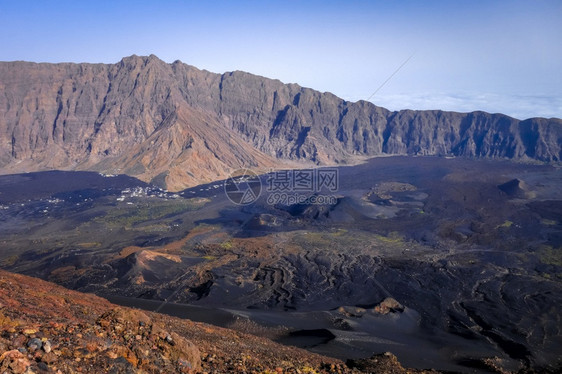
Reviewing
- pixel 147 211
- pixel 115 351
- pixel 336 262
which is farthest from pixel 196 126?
pixel 115 351

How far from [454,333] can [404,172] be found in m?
80.0

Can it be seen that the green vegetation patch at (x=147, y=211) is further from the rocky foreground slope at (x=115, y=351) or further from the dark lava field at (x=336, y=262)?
the rocky foreground slope at (x=115, y=351)

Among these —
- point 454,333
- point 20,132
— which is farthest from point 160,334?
point 20,132

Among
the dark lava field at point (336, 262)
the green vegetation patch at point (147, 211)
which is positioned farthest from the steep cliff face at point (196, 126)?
the dark lava field at point (336, 262)

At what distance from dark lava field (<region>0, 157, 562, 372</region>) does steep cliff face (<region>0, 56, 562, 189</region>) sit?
2506 centimetres

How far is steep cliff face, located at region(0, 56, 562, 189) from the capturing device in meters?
95.8

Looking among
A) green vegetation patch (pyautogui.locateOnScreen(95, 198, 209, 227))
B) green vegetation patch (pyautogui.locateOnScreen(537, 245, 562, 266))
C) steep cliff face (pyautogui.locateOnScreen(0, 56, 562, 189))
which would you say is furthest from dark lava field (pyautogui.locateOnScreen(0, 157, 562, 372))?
steep cliff face (pyautogui.locateOnScreen(0, 56, 562, 189))

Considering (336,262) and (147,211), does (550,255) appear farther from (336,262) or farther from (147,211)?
(147,211)

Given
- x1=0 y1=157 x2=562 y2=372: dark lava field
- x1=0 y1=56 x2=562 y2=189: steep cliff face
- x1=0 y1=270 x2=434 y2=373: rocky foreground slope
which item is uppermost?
x1=0 y1=56 x2=562 y2=189: steep cliff face

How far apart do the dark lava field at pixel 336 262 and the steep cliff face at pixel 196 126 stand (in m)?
25.1

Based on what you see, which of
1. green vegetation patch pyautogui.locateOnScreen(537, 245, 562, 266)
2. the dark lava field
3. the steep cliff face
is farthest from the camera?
the steep cliff face

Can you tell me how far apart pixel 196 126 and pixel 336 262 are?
7675cm

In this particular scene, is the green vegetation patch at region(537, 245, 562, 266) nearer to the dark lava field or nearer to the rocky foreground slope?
the dark lava field

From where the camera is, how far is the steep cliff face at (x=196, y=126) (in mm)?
95812
